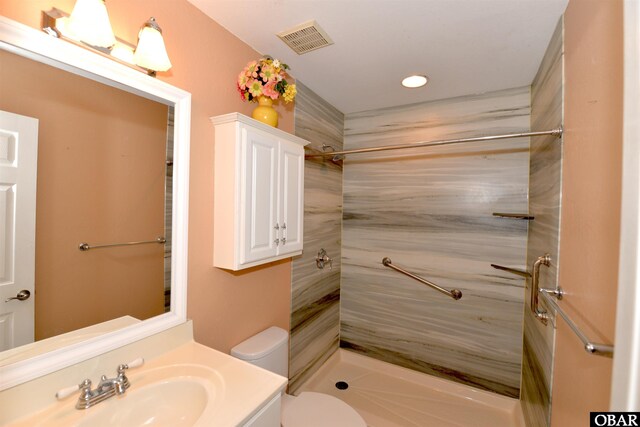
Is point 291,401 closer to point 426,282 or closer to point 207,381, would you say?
point 207,381

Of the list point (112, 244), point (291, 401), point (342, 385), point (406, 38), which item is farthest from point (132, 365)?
point (406, 38)

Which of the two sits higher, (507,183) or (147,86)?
(147,86)

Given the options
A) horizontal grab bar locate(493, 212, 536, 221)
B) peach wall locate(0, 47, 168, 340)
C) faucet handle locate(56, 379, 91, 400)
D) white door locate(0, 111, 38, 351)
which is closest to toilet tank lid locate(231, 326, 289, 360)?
peach wall locate(0, 47, 168, 340)

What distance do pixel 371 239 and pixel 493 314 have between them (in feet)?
3.64

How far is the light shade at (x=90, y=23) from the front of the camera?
2.71 feet

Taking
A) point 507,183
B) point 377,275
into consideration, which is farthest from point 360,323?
point 507,183

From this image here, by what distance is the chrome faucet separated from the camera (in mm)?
843

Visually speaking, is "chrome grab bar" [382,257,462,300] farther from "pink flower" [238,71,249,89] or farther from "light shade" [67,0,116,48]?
"light shade" [67,0,116,48]

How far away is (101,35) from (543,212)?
2.18 m

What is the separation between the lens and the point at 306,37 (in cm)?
145

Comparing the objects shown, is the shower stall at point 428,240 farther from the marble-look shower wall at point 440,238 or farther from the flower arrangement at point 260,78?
the flower arrangement at point 260,78

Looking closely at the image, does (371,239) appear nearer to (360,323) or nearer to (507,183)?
(360,323)

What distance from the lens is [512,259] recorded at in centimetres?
199

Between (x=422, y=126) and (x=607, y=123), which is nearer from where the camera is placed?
(x=607, y=123)
